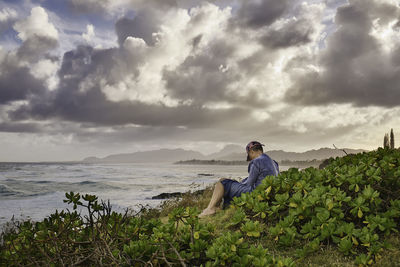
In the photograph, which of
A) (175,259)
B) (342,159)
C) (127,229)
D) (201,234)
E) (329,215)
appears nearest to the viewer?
(175,259)

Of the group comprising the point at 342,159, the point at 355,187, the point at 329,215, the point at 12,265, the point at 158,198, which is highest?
the point at 342,159

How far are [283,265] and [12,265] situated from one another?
302 cm

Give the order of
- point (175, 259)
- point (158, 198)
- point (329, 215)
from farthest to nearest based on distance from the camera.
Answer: point (158, 198), point (329, 215), point (175, 259)

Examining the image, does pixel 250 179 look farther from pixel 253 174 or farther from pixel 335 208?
pixel 335 208

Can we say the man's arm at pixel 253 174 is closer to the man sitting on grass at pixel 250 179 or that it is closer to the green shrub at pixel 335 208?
the man sitting on grass at pixel 250 179

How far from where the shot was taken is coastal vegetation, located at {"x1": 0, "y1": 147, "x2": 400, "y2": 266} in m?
3.07

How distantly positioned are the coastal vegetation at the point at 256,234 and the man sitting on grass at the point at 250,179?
4.45ft

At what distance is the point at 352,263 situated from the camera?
12.1 feet

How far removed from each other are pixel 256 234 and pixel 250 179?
317cm

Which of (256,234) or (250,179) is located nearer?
(256,234)

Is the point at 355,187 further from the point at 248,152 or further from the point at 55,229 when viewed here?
the point at 55,229

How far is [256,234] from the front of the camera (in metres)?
3.79

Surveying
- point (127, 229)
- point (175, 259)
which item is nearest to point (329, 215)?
point (175, 259)

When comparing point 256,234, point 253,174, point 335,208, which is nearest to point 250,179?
point 253,174
